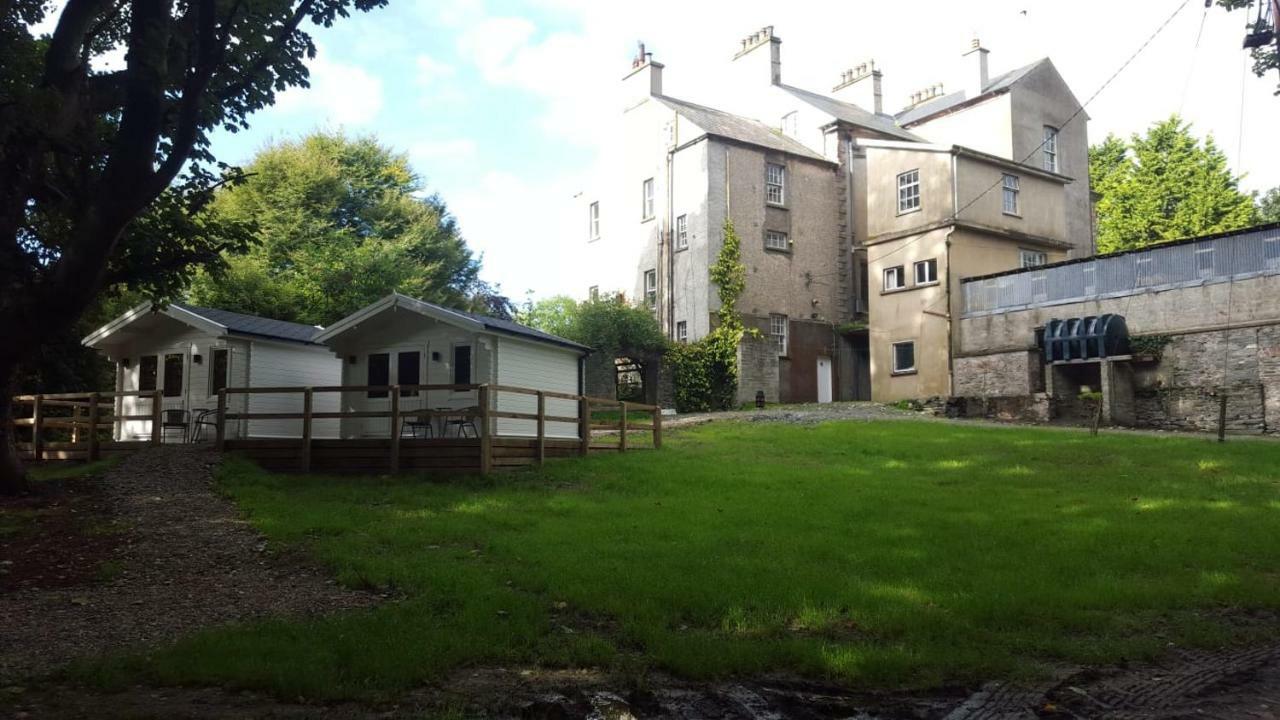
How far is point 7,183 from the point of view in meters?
11.3

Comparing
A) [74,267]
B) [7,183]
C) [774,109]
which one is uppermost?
[774,109]

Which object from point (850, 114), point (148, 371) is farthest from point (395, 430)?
point (850, 114)

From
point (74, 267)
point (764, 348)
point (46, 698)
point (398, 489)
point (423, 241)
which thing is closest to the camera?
point (46, 698)

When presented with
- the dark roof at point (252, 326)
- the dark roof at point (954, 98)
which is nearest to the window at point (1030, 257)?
the dark roof at point (954, 98)

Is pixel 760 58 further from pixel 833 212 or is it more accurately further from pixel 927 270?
pixel 927 270

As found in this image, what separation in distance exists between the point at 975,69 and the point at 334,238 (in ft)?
92.2

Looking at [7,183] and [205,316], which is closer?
[7,183]

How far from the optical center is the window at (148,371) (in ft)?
74.6

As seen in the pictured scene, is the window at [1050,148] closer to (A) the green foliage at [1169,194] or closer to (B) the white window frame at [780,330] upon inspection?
(A) the green foliage at [1169,194]

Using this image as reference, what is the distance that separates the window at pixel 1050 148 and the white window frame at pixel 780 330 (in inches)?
542

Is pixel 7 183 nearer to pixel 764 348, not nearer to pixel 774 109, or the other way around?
pixel 764 348

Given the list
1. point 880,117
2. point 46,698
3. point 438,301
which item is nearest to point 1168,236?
point 880,117

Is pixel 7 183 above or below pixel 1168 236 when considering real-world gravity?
below

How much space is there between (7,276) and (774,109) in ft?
110
